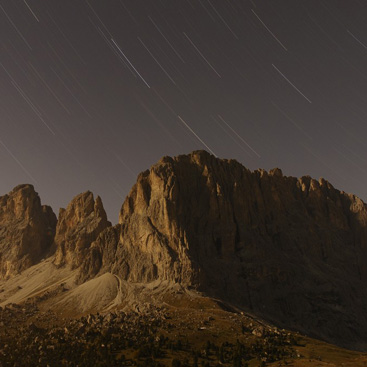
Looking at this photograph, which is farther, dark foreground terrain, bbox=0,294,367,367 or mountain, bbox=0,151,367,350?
mountain, bbox=0,151,367,350

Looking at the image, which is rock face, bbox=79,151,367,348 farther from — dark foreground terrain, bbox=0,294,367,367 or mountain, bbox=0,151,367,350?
dark foreground terrain, bbox=0,294,367,367

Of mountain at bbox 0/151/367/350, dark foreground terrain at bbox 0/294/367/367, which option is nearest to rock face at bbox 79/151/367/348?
mountain at bbox 0/151/367/350

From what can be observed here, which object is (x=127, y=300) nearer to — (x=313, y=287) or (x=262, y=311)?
(x=262, y=311)

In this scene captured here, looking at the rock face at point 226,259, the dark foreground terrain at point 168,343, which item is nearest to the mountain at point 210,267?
the rock face at point 226,259

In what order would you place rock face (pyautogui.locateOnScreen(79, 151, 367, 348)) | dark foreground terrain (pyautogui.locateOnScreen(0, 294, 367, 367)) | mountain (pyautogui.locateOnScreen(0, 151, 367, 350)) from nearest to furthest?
dark foreground terrain (pyautogui.locateOnScreen(0, 294, 367, 367))
mountain (pyautogui.locateOnScreen(0, 151, 367, 350))
rock face (pyautogui.locateOnScreen(79, 151, 367, 348))

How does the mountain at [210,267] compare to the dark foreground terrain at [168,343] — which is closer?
the dark foreground terrain at [168,343]

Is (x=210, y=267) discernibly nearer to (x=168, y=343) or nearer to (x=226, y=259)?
(x=226, y=259)

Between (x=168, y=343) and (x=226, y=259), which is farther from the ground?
(x=226, y=259)

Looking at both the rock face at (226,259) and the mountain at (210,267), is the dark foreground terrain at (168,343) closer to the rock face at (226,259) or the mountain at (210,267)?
the mountain at (210,267)

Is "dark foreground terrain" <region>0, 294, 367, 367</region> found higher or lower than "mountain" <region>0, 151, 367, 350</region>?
lower

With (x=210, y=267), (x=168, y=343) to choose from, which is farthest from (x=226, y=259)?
(x=168, y=343)

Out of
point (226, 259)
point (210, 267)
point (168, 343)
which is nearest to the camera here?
point (168, 343)

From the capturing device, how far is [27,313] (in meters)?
161

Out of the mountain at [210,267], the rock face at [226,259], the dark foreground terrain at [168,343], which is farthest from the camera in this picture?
the rock face at [226,259]
